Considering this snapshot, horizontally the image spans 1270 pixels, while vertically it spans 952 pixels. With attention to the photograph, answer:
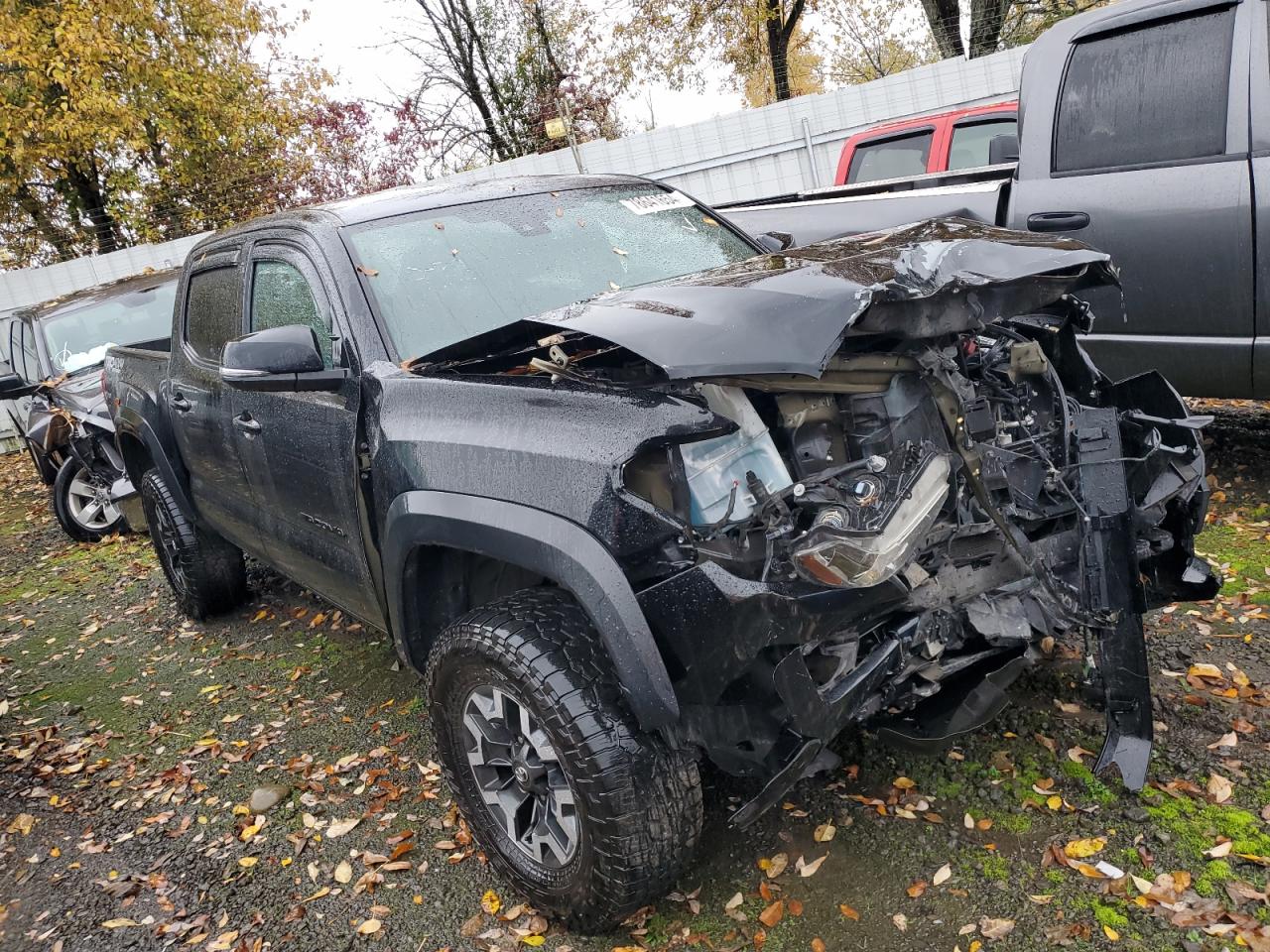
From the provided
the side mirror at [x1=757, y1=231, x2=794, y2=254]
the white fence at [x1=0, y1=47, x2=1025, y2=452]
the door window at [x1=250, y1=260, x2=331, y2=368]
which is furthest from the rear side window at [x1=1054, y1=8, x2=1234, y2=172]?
the white fence at [x1=0, y1=47, x2=1025, y2=452]

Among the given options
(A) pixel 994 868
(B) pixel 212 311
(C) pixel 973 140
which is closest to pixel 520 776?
(A) pixel 994 868

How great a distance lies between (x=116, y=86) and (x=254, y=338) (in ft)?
49.2

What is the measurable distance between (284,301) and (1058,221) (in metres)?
3.41

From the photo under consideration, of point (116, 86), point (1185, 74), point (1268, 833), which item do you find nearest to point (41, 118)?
point (116, 86)

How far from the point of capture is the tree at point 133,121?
1411cm

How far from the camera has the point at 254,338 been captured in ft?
9.54

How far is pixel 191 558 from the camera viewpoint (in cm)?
505

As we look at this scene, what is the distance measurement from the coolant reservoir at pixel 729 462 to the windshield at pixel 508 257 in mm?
1170

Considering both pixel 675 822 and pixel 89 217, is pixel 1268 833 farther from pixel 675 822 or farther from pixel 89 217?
pixel 89 217

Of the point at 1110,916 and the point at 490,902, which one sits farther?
the point at 490,902

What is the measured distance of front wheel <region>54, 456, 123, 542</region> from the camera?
761 centimetres

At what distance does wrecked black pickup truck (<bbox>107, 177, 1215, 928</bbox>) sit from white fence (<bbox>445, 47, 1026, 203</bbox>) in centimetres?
858

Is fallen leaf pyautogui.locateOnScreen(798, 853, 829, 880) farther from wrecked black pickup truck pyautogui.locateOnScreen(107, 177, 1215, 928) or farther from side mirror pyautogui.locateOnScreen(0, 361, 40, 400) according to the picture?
side mirror pyautogui.locateOnScreen(0, 361, 40, 400)

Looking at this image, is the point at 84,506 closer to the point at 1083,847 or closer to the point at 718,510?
the point at 718,510
